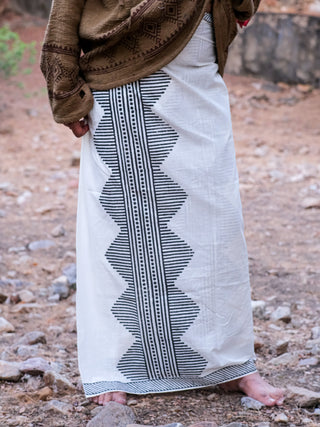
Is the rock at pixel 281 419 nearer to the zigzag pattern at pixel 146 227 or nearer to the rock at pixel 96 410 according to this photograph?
the zigzag pattern at pixel 146 227

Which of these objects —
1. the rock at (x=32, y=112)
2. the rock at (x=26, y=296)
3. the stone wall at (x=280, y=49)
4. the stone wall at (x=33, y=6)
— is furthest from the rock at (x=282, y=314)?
the stone wall at (x=33, y=6)

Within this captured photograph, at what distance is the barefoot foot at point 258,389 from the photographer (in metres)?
2.16

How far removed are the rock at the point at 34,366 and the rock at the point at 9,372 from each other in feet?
Answer: 0.06

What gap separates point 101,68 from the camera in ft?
6.68

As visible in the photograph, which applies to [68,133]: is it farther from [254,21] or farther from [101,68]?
[101,68]

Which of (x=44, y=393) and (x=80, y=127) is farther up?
(x=80, y=127)

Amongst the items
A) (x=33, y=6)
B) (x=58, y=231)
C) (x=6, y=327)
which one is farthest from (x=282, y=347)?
(x=33, y=6)

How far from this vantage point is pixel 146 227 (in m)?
2.07

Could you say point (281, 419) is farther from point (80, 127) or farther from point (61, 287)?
point (61, 287)

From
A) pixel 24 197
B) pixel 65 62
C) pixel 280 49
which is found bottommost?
pixel 24 197

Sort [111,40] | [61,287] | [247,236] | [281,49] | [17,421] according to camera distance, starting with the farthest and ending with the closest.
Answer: [281,49], [247,236], [61,287], [17,421], [111,40]

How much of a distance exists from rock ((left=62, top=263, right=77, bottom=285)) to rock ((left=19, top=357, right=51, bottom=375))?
100cm

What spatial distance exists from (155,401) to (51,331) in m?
0.86

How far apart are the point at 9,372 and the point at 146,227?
2.53 ft
